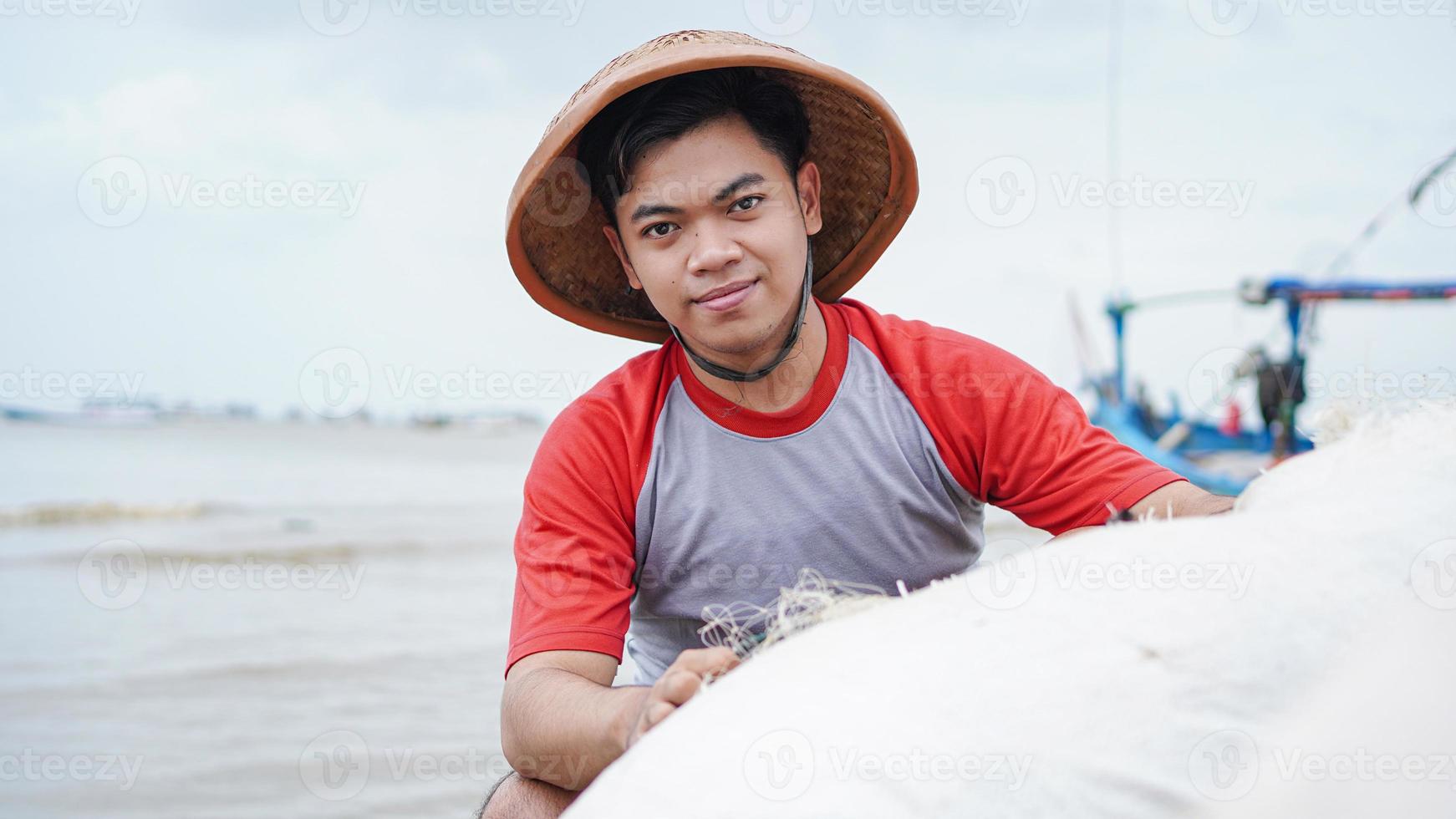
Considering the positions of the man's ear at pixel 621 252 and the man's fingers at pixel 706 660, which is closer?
the man's fingers at pixel 706 660

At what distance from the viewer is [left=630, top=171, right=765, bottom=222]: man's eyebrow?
178 centimetres

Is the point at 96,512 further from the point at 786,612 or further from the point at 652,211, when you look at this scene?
the point at 786,612

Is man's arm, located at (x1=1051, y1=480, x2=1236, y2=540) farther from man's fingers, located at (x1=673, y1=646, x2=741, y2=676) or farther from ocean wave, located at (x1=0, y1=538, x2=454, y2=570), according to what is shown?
ocean wave, located at (x1=0, y1=538, x2=454, y2=570)

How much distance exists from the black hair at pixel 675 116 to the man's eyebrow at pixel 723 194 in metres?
0.09

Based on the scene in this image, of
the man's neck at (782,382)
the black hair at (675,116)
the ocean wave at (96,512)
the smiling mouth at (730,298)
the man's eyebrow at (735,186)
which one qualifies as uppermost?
the black hair at (675,116)

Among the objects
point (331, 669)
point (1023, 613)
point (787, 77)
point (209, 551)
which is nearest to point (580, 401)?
point (787, 77)

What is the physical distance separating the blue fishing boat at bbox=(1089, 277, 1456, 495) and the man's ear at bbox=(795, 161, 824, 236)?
223cm

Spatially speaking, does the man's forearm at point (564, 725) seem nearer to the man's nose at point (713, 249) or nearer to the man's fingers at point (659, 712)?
the man's fingers at point (659, 712)

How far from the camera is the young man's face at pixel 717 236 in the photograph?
1782mm

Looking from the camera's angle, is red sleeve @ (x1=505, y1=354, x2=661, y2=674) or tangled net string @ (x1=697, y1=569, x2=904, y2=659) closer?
tangled net string @ (x1=697, y1=569, x2=904, y2=659)

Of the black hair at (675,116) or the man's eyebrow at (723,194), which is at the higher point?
the black hair at (675,116)

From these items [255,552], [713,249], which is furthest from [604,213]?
[255,552]

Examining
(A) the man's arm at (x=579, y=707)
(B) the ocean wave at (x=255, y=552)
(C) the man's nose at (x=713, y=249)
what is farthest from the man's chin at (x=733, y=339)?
(B) the ocean wave at (x=255, y=552)

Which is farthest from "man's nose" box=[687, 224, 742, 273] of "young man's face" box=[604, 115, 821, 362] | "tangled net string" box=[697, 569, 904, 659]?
"tangled net string" box=[697, 569, 904, 659]
